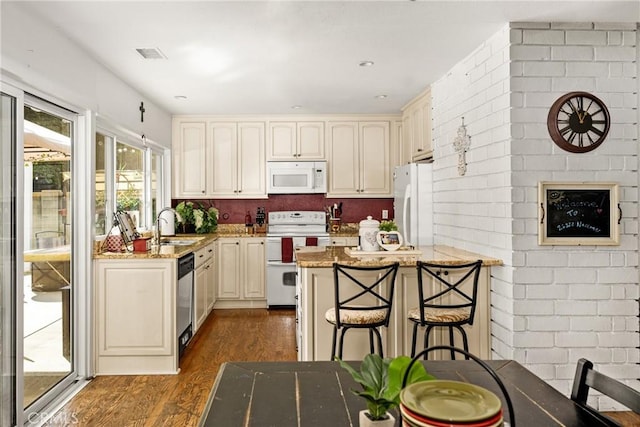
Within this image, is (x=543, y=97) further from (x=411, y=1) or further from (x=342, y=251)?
(x=342, y=251)

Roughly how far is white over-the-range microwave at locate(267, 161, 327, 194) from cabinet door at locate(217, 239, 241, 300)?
0.90 metres

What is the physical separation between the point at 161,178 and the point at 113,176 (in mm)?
1568

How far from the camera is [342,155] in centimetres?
596

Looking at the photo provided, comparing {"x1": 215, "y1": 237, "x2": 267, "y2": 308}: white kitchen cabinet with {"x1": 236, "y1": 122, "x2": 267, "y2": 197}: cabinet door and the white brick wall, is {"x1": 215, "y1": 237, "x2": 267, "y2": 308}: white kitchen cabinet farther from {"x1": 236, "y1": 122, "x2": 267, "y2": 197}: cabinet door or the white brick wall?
the white brick wall

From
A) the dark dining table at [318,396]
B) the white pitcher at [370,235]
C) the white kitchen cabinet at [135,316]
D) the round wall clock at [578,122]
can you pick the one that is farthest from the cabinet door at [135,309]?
the round wall clock at [578,122]

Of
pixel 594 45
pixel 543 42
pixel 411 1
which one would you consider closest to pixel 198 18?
pixel 411 1

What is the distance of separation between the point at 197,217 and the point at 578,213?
4.27m

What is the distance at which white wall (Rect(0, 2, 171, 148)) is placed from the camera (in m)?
2.53

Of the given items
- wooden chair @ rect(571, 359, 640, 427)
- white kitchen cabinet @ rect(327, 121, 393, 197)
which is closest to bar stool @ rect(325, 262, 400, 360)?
wooden chair @ rect(571, 359, 640, 427)

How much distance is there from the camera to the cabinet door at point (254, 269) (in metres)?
5.79

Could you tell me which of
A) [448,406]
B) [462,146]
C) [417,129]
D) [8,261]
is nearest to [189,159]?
[417,129]

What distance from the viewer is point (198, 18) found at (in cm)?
286

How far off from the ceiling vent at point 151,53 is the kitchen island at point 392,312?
1.87m

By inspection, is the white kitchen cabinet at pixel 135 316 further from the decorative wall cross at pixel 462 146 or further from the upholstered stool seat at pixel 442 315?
the decorative wall cross at pixel 462 146
